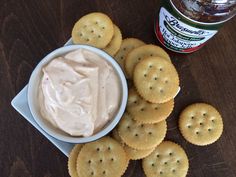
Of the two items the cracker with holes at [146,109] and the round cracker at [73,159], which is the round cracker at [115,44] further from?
the round cracker at [73,159]

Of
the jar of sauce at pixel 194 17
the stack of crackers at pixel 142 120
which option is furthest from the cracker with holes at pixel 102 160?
the jar of sauce at pixel 194 17

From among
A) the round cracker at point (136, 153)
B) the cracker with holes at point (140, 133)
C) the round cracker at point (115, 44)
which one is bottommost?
the round cracker at point (136, 153)

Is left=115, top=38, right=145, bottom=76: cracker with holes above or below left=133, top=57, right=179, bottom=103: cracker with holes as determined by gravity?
above

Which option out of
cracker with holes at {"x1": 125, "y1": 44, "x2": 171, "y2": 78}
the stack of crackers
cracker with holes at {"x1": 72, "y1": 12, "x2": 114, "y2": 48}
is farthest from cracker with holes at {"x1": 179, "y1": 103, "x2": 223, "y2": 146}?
Result: cracker with holes at {"x1": 72, "y1": 12, "x2": 114, "y2": 48}

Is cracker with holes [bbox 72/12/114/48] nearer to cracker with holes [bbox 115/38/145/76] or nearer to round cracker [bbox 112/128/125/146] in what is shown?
cracker with holes [bbox 115/38/145/76]

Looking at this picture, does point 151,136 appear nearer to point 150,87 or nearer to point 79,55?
point 150,87

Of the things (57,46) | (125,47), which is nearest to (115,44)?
(125,47)

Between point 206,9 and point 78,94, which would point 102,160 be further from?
point 206,9
